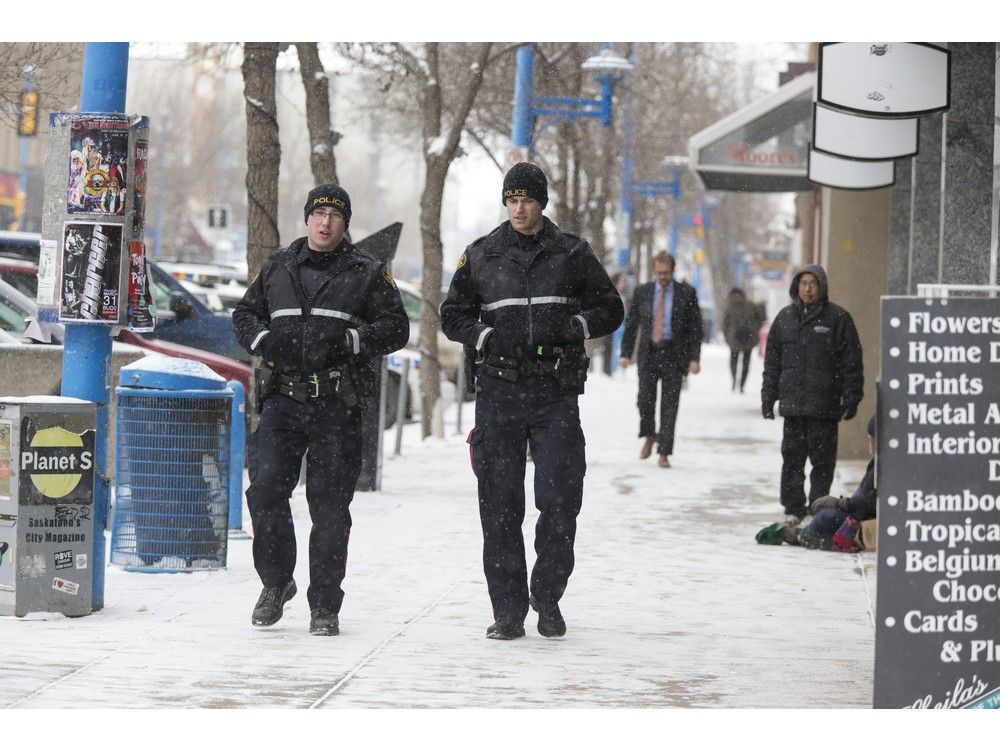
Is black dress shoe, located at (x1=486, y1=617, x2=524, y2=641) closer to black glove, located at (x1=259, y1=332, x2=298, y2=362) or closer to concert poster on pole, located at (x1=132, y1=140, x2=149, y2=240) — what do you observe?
black glove, located at (x1=259, y1=332, x2=298, y2=362)

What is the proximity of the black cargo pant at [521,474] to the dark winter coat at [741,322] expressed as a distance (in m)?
21.9

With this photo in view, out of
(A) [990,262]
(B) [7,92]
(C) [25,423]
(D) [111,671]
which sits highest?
(B) [7,92]

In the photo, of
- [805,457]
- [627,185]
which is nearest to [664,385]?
[805,457]

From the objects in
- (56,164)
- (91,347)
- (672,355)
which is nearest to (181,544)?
(91,347)

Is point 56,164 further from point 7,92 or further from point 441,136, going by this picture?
point 441,136

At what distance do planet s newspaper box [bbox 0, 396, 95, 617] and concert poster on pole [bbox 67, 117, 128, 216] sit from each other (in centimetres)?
88

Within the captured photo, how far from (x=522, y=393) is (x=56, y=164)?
239cm

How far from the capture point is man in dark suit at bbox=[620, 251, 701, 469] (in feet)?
51.0

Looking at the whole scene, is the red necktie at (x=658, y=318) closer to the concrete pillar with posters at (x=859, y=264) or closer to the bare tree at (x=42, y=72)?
the concrete pillar with posters at (x=859, y=264)

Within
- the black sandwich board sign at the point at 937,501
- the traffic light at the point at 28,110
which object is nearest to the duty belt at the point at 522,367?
the black sandwich board sign at the point at 937,501

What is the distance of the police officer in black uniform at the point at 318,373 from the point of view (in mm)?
7484

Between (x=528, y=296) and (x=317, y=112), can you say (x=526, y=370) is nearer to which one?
(x=528, y=296)

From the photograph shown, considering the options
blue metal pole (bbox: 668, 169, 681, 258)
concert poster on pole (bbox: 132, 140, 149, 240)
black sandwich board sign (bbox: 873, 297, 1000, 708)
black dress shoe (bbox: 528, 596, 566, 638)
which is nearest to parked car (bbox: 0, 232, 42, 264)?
concert poster on pole (bbox: 132, 140, 149, 240)

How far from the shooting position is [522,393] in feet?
24.4
